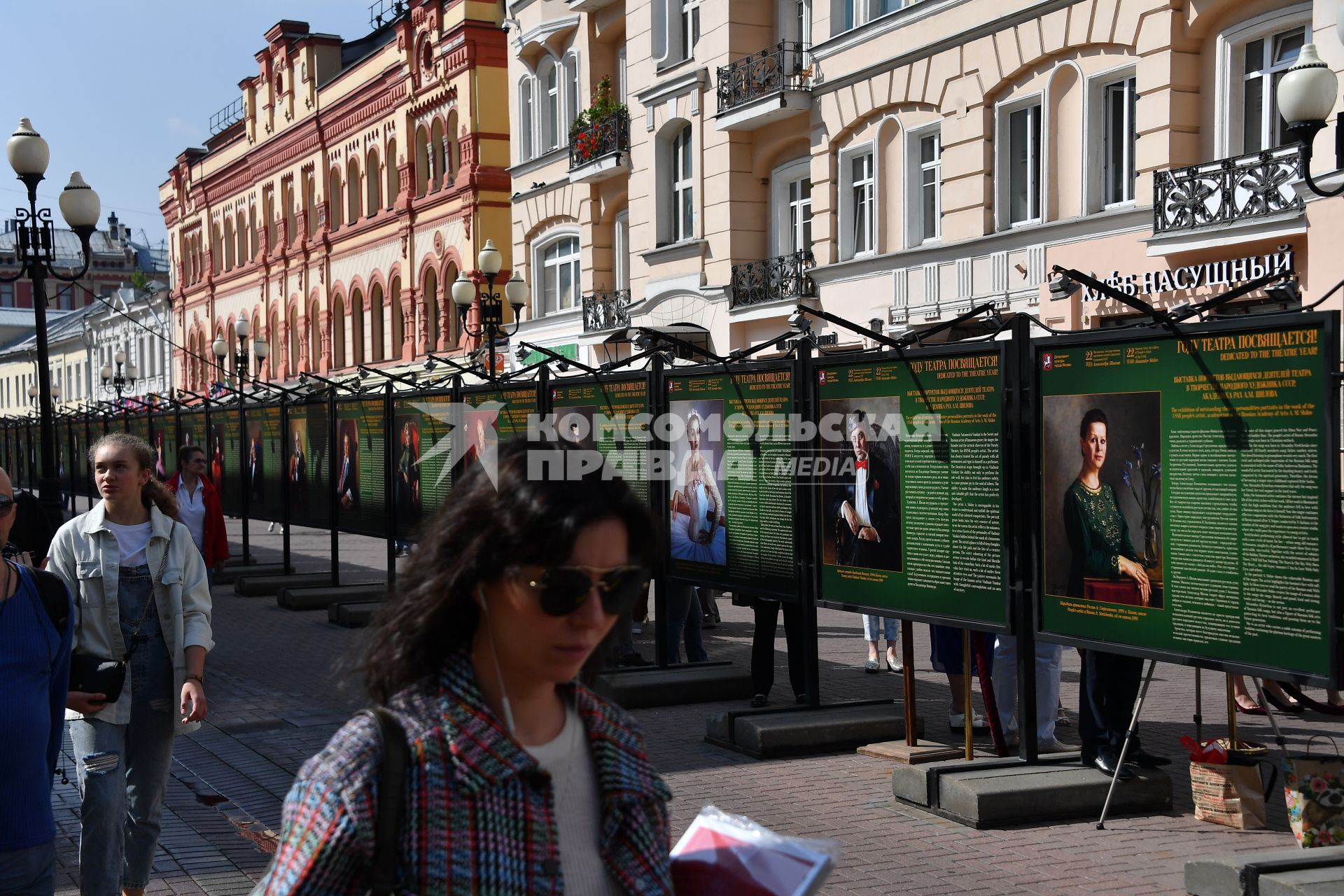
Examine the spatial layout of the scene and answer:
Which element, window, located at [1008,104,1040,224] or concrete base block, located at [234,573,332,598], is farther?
window, located at [1008,104,1040,224]

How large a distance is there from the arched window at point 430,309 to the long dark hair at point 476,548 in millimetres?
40359

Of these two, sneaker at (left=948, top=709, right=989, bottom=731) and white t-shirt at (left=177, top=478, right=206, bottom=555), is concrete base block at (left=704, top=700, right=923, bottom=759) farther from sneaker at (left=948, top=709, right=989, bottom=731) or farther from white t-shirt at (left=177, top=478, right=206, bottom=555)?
white t-shirt at (left=177, top=478, right=206, bottom=555)

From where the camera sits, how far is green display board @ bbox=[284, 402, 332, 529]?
18.2 metres

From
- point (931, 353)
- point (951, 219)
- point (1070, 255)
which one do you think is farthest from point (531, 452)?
point (951, 219)

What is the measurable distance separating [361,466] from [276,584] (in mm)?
3242

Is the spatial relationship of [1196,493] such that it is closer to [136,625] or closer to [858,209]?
[136,625]

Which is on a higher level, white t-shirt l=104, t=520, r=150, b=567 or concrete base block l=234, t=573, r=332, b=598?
white t-shirt l=104, t=520, r=150, b=567

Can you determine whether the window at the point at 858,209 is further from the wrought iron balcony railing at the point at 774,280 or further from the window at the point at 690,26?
the window at the point at 690,26

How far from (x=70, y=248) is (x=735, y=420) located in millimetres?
128854

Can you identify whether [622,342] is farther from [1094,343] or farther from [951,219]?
[1094,343]

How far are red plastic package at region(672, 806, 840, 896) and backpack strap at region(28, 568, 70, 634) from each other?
9.74ft

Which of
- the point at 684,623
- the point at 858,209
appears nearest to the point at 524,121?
the point at 858,209

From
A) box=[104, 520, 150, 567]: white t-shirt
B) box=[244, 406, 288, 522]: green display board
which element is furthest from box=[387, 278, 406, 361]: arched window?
box=[104, 520, 150, 567]: white t-shirt

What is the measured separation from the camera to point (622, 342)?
31938 mm
